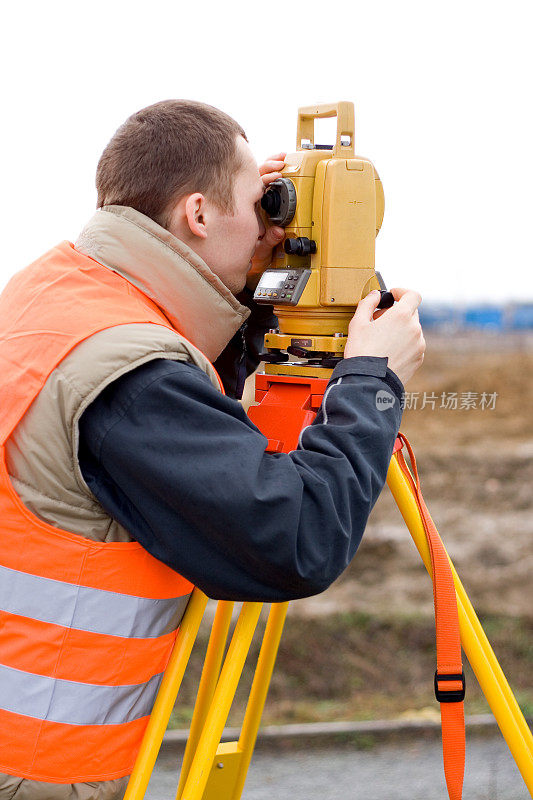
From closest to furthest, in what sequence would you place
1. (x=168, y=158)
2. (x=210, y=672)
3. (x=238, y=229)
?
(x=168, y=158) → (x=238, y=229) → (x=210, y=672)

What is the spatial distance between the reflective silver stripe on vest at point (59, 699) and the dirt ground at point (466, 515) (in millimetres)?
1444

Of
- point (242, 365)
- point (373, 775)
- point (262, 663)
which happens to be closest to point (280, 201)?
point (242, 365)

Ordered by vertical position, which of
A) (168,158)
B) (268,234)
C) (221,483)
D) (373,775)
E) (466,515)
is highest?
(168,158)

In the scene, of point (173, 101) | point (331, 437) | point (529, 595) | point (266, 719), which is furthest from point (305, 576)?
point (529, 595)

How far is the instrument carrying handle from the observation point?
1907 millimetres

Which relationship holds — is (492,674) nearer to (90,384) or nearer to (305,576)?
(305,576)

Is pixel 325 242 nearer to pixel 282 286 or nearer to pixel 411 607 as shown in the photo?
pixel 282 286

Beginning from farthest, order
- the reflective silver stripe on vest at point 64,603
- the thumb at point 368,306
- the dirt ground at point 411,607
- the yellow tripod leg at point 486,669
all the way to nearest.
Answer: the dirt ground at point 411,607, the yellow tripod leg at point 486,669, the thumb at point 368,306, the reflective silver stripe on vest at point 64,603

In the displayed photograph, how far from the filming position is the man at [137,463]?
1.42 m

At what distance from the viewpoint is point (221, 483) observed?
1.41 metres

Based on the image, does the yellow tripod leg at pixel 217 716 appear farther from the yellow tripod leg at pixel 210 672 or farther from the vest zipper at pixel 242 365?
the vest zipper at pixel 242 365

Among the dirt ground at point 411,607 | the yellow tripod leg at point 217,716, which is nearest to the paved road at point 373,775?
the dirt ground at point 411,607

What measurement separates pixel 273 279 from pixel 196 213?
33 centimetres

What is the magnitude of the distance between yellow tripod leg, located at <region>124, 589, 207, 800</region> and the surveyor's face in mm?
671
